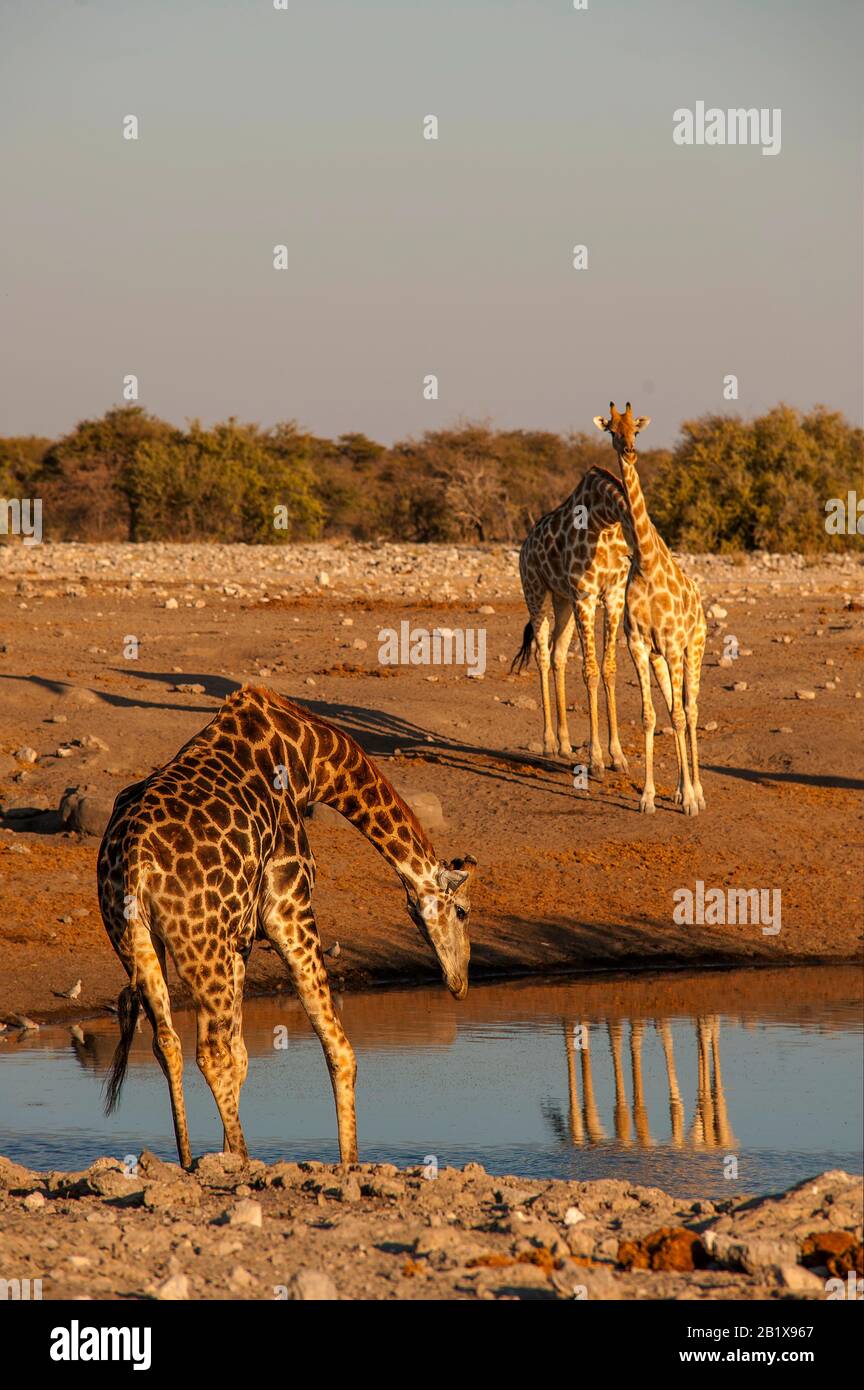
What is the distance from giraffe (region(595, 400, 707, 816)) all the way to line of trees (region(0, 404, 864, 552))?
21882 mm

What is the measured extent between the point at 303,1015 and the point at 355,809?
267cm

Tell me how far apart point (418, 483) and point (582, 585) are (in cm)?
2940

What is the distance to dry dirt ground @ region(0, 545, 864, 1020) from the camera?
11523 millimetres

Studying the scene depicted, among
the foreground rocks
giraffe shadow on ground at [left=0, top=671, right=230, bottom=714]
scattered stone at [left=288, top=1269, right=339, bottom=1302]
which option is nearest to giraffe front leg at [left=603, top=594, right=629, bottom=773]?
giraffe shadow on ground at [left=0, top=671, right=230, bottom=714]

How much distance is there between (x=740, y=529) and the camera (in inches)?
1447

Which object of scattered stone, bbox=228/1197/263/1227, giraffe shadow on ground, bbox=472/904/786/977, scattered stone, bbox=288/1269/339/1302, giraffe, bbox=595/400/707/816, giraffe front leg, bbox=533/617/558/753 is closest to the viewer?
scattered stone, bbox=288/1269/339/1302

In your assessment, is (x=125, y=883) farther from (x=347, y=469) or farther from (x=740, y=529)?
(x=347, y=469)

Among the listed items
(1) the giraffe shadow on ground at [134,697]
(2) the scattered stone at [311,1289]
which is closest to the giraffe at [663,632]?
(1) the giraffe shadow on ground at [134,697]

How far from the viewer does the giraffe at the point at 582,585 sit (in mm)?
14938

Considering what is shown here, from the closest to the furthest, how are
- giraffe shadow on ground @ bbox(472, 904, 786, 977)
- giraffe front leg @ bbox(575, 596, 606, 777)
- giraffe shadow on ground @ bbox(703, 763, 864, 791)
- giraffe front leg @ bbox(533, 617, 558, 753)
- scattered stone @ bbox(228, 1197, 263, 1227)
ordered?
scattered stone @ bbox(228, 1197, 263, 1227) < giraffe shadow on ground @ bbox(472, 904, 786, 977) < giraffe shadow on ground @ bbox(703, 763, 864, 791) < giraffe front leg @ bbox(575, 596, 606, 777) < giraffe front leg @ bbox(533, 617, 558, 753)

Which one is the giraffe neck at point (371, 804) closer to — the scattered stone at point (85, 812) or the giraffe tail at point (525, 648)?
the scattered stone at point (85, 812)

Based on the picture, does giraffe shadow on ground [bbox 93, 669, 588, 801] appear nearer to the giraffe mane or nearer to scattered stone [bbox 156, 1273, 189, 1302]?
the giraffe mane

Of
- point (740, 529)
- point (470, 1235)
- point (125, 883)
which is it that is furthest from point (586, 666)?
point (740, 529)

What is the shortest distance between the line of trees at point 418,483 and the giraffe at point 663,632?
21.9m
